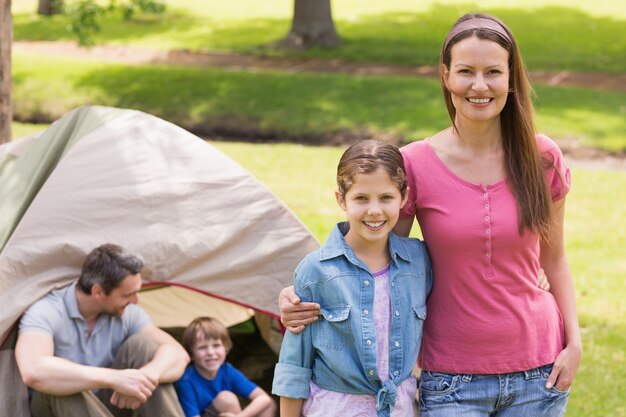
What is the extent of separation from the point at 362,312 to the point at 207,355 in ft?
7.50

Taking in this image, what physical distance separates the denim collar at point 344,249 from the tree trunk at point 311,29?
51.0 feet

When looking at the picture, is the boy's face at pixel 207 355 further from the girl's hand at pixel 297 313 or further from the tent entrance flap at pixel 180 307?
the girl's hand at pixel 297 313

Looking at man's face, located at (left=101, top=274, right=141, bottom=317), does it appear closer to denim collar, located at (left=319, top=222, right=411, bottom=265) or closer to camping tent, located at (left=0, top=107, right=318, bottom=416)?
camping tent, located at (left=0, top=107, right=318, bottom=416)

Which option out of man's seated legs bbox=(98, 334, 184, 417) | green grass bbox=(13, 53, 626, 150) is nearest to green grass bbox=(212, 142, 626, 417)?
green grass bbox=(13, 53, 626, 150)

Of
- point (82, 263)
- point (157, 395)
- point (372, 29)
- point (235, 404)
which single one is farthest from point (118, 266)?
point (372, 29)

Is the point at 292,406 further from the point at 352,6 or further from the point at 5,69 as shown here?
the point at 352,6

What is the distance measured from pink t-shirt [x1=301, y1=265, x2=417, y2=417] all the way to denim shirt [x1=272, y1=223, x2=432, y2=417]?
0.02 meters

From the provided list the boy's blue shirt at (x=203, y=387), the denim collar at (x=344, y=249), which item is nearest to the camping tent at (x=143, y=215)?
the boy's blue shirt at (x=203, y=387)

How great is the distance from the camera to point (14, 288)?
445 centimetres

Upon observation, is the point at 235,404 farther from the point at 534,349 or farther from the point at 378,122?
the point at 378,122

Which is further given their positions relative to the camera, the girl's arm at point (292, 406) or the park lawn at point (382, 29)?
the park lawn at point (382, 29)

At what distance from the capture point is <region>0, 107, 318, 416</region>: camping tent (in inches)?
180

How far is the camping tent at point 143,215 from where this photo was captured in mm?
4566

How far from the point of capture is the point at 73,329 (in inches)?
175
